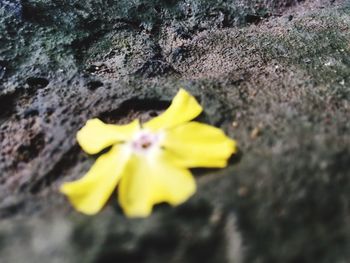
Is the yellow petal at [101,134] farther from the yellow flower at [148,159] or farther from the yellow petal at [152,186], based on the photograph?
the yellow petal at [152,186]

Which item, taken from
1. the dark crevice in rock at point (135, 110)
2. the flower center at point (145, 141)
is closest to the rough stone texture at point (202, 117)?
the dark crevice in rock at point (135, 110)

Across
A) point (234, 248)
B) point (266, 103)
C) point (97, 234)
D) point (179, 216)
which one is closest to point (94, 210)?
point (97, 234)

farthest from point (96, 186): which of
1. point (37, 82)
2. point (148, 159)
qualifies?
point (37, 82)

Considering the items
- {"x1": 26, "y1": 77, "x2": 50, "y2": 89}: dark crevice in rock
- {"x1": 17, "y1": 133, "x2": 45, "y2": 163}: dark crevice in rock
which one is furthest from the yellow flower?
{"x1": 26, "y1": 77, "x2": 50, "y2": 89}: dark crevice in rock

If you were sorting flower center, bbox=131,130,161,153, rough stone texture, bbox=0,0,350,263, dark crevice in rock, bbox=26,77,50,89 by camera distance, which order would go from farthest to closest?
dark crevice in rock, bbox=26,77,50,89 < flower center, bbox=131,130,161,153 < rough stone texture, bbox=0,0,350,263

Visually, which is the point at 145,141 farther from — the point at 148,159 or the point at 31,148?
the point at 31,148

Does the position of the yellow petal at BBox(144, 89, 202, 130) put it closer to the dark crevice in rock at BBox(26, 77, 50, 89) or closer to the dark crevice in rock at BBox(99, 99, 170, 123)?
the dark crevice in rock at BBox(99, 99, 170, 123)
